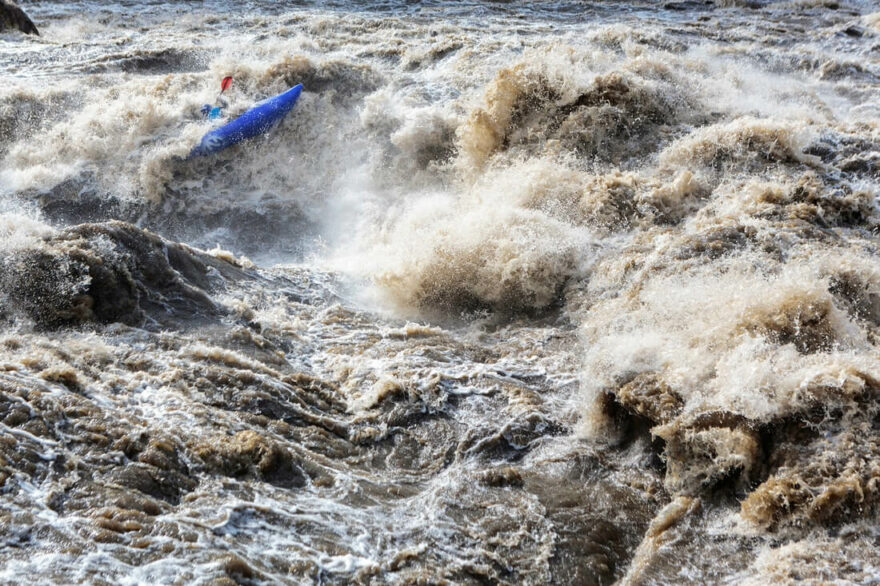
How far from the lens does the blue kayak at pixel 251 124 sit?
30.0 feet

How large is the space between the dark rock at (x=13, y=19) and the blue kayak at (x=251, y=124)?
672 centimetres

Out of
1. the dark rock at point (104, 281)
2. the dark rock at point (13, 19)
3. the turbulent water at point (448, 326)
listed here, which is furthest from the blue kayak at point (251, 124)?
the dark rock at point (13, 19)

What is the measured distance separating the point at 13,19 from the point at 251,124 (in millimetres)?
7202

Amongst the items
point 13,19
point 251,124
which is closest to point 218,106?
point 251,124

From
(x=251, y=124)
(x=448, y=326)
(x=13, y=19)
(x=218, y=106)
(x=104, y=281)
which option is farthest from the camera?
(x=13, y=19)

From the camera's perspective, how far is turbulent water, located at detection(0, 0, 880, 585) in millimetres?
3410

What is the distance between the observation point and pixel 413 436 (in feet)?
14.6

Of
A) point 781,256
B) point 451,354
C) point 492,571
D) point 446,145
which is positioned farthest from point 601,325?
point 446,145

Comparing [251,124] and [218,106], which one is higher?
[218,106]

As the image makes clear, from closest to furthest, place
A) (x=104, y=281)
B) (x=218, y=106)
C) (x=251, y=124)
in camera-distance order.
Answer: (x=104, y=281), (x=251, y=124), (x=218, y=106)

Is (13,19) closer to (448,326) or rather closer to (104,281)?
(104,281)

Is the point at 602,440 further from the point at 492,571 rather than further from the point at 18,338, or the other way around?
the point at 18,338

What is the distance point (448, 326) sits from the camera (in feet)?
20.0

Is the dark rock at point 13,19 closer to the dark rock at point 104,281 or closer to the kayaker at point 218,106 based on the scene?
the kayaker at point 218,106
